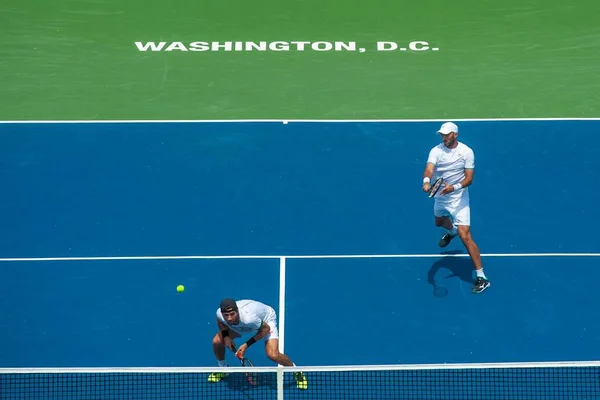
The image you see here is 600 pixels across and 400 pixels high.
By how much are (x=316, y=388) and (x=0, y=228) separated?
6.12 m

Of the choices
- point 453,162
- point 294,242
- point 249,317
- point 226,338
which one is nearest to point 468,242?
point 453,162

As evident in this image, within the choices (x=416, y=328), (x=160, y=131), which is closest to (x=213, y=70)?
(x=160, y=131)

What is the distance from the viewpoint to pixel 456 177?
44.9 feet

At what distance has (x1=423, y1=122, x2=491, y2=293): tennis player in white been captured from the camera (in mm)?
13516

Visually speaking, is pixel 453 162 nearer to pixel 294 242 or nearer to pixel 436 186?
pixel 436 186

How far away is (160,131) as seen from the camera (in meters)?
17.9

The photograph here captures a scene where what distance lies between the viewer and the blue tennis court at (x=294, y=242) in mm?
13023

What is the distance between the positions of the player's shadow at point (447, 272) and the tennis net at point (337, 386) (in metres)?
2.28

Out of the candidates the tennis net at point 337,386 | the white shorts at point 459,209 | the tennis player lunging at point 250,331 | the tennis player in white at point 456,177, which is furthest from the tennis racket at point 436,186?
the tennis player lunging at point 250,331

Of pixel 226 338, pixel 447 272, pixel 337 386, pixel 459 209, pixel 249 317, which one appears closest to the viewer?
pixel 337 386

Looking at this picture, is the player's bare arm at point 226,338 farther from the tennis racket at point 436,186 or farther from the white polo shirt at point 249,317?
the tennis racket at point 436,186

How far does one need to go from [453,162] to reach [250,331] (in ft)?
12.1

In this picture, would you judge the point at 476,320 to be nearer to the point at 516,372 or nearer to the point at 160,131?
the point at 516,372

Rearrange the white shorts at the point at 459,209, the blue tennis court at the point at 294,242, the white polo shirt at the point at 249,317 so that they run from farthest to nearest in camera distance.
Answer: the white shorts at the point at 459,209 < the blue tennis court at the point at 294,242 < the white polo shirt at the point at 249,317
